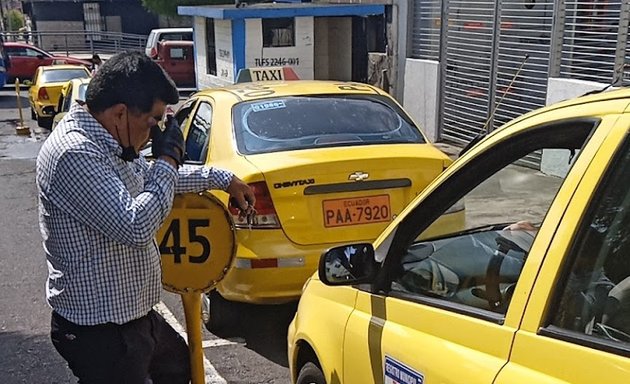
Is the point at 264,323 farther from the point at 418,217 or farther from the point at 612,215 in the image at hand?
the point at 612,215

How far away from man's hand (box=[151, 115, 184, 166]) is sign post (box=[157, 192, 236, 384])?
0.60 meters

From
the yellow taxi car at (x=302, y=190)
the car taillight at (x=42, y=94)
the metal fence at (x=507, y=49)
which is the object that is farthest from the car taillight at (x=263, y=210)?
the car taillight at (x=42, y=94)

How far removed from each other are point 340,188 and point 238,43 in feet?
38.0

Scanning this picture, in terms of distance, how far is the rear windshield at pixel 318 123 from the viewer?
5141mm

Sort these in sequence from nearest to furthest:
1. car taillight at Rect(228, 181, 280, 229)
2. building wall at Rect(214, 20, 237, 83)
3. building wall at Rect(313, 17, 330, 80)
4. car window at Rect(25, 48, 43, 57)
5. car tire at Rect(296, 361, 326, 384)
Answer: car tire at Rect(296, 361, 326, 384)
car taillight at Rect(228, 181, 280, 229)
building wall at Rect(214, 20, 237, 83)
building wall at Rect(313, 17, 330, 80)
car window at Rect(25, 48, 43, 57)

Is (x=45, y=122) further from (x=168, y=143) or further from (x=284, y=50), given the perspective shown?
(x=168, y=143)

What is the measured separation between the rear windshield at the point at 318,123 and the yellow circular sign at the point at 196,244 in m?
1.66

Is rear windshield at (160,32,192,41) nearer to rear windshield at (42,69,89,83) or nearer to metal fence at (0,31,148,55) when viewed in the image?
rear windshield at (42,69,89,83)

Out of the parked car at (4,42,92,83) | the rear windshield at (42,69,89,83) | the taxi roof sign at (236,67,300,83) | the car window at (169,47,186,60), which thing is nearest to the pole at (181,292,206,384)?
the taxi roof sign at (236,67,300,83)

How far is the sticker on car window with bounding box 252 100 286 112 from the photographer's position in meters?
5.48

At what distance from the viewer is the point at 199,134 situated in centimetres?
579

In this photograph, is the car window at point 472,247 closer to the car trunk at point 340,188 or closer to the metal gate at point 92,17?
the car trunk at point 340,188


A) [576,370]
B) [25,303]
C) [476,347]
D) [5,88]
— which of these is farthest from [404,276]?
[5,88]

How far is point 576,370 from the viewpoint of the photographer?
5.66 feet
